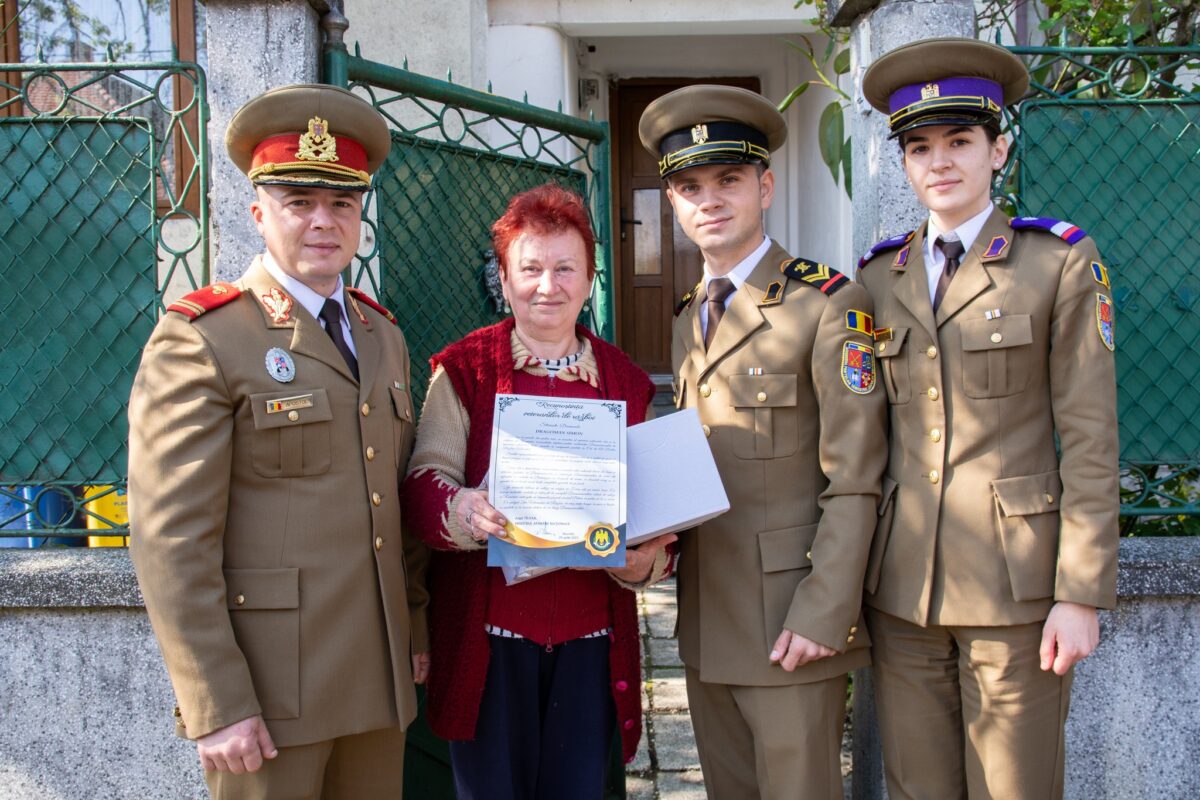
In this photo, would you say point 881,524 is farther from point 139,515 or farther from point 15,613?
point 15,613

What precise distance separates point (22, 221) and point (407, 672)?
1884mm

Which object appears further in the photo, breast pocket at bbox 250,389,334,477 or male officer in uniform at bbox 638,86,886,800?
male officer in uniform at bbox 638,86,886,800

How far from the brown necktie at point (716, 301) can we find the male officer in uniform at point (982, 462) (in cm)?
39

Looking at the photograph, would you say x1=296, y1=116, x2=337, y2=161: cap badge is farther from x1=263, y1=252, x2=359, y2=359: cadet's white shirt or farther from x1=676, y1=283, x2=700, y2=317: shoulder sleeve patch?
x1=676, y1=283, x2=700, y2=317: shoulder sleeve patch

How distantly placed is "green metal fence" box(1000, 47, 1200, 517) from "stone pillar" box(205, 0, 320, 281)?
2116 mm

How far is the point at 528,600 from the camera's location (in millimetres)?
2311

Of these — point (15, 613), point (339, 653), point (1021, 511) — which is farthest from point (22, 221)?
Answer: point (1021, 511)

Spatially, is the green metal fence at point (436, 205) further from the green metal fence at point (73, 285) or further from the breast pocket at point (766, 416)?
the breast pocket at point (766, 416)

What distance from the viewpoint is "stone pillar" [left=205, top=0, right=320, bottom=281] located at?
2.75 metres

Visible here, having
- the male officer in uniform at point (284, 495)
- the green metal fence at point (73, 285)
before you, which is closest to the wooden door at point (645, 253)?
the green metal fence at point (73, 285)

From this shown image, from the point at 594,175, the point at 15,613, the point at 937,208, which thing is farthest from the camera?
the point at 594,175

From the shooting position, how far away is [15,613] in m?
2.92

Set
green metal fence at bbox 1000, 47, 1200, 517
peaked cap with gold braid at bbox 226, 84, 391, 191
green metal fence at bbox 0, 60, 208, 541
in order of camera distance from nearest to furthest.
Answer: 1. peaked cap with gold braid at bbox 226, 84, 391, 191
2. green metal fence at bbox 0, 60, 208, 541
3. green metal fence at bbox 1000, 47, 1200, 517

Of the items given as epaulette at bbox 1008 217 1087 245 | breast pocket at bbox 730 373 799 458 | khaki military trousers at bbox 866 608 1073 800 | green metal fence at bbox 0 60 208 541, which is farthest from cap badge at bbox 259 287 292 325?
epaulette at bbox 1008 217 1087 245
